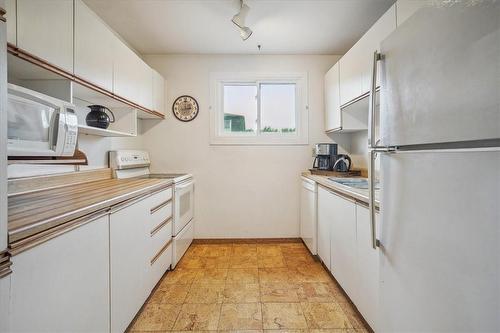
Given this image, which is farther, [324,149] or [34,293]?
[324,149]

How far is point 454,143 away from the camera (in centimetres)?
73

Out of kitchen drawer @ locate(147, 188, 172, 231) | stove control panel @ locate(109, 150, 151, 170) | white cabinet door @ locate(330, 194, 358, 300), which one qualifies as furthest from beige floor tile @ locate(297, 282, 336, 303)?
stove control panel @ locate(109, 150, 151, 170)

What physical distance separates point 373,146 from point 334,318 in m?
1.24

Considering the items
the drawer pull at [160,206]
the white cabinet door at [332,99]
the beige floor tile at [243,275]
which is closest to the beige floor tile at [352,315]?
the beige floor tile at [243,275]

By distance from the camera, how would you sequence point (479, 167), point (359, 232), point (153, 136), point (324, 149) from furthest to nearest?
1. point (153, 136)
2. point (324, 149)
3. point (359, 232)
4. point (479, 167)

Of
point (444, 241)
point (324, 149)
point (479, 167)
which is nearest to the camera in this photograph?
point (479, 167)

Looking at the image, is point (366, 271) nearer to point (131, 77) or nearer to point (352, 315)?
point (352, 315)

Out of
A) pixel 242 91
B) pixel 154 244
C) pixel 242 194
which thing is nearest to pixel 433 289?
pixel 154 244

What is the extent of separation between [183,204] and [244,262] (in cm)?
91

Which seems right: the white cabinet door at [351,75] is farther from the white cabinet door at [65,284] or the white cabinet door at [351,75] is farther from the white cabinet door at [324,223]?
the white cabinet door at [65,284]

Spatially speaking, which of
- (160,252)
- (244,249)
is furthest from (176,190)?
(244,249)

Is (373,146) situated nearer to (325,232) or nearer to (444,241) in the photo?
(444,241)

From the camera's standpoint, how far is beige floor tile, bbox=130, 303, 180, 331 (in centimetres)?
154

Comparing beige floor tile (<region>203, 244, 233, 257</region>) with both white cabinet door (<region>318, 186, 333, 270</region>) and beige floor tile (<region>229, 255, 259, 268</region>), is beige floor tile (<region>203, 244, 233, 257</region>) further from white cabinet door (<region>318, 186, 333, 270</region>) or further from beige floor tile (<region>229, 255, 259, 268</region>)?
white cabinet door (<region>318, 186, 333, 270</region>)
